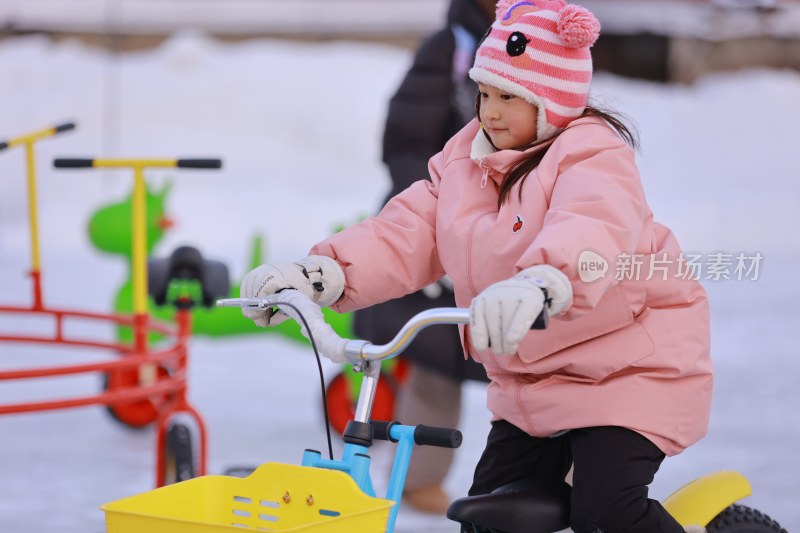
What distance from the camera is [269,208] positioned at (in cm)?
820

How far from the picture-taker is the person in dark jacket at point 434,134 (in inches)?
120

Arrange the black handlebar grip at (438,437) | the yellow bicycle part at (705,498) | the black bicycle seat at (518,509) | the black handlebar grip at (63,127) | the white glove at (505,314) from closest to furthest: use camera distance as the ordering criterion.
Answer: the white glove at (505,314) < the black handlebar grip at (438,437) < the black bicycle seat at (518,509) < the yellow bicycle part at (705,498) < the black handlebar grip at (63,127)

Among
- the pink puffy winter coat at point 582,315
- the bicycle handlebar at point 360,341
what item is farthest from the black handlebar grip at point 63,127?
the bicycle handlebar at point 360,341

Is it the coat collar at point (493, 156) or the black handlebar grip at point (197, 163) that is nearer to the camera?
the coat collar at point (493, 156)

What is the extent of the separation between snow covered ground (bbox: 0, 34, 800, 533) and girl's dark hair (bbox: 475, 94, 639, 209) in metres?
1.45

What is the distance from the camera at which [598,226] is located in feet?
5.16

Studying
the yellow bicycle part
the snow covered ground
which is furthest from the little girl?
the snow covered ground

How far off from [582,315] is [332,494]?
0.45 meters

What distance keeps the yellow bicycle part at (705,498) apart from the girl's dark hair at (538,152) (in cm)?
57

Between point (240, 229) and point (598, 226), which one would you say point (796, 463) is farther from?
point (240, 229)

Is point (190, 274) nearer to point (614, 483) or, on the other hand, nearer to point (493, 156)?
point (493, 156)

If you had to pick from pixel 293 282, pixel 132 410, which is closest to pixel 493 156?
pixel 293 282

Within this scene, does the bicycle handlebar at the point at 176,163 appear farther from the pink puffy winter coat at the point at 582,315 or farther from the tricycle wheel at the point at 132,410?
the pink puffy winter coat at the point at 582,315

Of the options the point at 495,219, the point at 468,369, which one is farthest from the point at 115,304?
the point at 495,219
